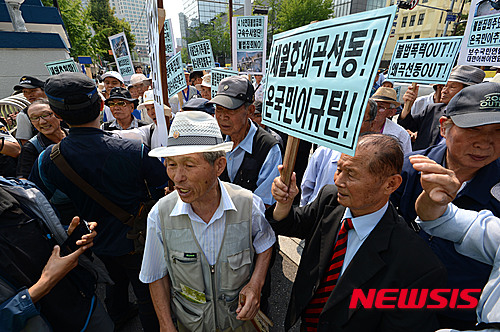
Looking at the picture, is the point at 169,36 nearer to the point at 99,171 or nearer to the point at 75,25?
the point at 99,171

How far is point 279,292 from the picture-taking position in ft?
9.70

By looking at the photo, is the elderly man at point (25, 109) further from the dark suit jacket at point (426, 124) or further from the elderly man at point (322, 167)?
the dark suit jacket at point (426, 124)

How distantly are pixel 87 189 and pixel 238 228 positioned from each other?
1233 mm

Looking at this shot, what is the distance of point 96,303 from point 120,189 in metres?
0.87

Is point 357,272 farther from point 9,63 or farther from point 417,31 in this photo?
point 417,31

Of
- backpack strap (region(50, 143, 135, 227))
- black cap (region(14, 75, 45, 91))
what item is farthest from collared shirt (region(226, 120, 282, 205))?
black cap (region(14, 75, 45, 91))

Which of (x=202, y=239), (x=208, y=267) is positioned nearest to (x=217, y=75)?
(x=202, y=239)

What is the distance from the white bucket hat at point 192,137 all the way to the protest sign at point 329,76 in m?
0.38

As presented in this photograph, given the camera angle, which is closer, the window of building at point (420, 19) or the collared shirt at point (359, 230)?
the collared shirt at point (359, 230)

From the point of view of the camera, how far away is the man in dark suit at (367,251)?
4.02ft

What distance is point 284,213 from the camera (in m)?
1.53

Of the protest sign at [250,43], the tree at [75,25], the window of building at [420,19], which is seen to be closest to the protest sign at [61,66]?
the protest sign at [250,43]

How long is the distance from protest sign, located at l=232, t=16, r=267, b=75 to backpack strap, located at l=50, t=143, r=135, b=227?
382cm

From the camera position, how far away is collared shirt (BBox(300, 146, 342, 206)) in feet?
7.74
